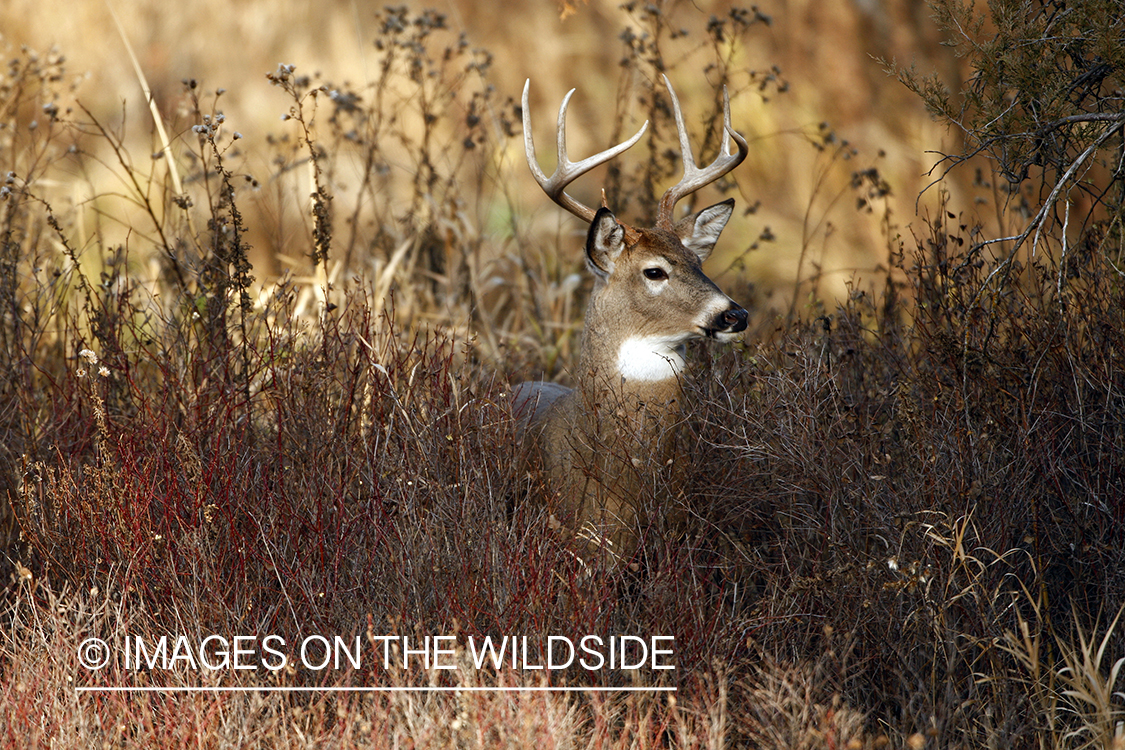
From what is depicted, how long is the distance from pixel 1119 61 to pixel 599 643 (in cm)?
232

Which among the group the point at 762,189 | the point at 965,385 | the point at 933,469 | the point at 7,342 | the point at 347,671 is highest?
the point at 762,189

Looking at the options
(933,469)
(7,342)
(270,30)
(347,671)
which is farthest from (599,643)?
(270,30)

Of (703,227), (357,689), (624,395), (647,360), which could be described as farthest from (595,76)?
(357,689)

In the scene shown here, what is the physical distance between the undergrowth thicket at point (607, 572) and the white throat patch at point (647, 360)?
0.61 ft

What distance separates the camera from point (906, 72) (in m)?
3.96

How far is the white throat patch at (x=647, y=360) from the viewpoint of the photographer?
4.22 meters

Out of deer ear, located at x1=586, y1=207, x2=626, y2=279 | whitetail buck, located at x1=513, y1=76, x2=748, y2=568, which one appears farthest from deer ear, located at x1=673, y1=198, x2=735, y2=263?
deer ear, located at x1=586, y1=207, x2=626, y2=279

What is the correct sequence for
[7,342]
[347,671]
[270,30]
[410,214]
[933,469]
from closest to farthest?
1. [347,671]
2. [933,469]
3. [7,342]
4. [410,214]
5. [270,30]

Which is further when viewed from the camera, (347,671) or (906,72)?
(906,72)

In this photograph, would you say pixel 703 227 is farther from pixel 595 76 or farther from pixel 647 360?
pixel 595 76

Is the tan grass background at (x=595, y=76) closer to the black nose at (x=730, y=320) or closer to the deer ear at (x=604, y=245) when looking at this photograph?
the deer ear at (x=604, y=245)

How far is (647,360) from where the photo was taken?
13.9ft

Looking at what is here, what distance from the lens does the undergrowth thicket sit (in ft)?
9.86

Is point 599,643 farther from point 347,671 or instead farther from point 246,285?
point 246,285
